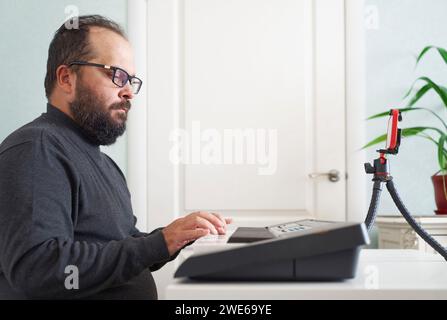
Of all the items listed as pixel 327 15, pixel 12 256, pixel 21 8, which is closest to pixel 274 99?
pixel 327 15

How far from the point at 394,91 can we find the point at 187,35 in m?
1.03

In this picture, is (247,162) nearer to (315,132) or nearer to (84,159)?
(315,132)

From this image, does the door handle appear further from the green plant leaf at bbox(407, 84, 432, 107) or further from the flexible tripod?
→ the flexible tripod

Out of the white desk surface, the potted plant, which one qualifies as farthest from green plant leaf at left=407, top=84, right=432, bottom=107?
the white desk surface

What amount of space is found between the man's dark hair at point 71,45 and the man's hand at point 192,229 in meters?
0.58

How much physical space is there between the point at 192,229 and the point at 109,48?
61 centimetres

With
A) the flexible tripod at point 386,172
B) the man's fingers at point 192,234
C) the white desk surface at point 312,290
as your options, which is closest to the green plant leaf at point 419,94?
the flexible tripod at point 386,172

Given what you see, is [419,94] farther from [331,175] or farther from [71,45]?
[71,45]

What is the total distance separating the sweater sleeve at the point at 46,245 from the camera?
1.00 metres

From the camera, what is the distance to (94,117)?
1332 millimetres

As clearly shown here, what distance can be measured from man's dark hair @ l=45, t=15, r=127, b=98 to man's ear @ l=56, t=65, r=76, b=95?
0.6 inches

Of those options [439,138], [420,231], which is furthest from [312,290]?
[439,138]

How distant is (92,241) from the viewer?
1178 millimetres

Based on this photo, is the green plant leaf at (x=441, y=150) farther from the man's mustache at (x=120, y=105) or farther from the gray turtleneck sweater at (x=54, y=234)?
the gray turtleneck sweater at (x=54, y=234)
